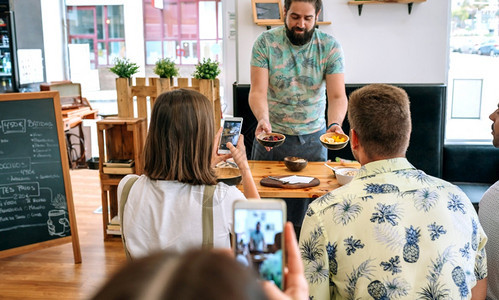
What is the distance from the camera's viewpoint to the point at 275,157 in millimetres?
3156

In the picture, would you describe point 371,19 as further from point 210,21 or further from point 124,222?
point 210,21

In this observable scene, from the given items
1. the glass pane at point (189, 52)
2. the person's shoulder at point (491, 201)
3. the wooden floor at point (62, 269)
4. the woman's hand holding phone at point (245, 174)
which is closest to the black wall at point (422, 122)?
the wooden floor at point (62, 269)

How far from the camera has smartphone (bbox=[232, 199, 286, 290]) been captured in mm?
834

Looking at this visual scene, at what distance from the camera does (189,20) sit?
1024 centimetres

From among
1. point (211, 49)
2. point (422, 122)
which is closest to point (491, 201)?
point (422, 122)

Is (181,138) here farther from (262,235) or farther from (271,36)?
(271,36)

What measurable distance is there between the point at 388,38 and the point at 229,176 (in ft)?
8.24

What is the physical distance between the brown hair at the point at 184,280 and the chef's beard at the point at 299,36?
105 inches

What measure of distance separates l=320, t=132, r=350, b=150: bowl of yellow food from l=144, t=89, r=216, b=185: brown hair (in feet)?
2.89

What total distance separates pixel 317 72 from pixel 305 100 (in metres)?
0.18

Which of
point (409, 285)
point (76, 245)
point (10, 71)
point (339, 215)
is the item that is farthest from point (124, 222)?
point (10, 71)

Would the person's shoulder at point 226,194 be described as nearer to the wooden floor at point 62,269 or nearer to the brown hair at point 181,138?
the brown hair at point 181,138

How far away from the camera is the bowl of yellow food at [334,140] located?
2.50 metres

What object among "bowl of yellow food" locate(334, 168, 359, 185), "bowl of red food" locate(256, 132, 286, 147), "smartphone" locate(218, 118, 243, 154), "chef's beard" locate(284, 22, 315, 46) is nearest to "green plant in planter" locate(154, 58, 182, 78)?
"chef's beard" locate(284, 22, 315, 46)
